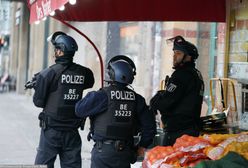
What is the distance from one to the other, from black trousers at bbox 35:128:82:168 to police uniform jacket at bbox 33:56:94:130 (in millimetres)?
91

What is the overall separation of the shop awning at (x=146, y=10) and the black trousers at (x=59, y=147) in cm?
151

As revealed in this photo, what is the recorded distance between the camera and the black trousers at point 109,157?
4410 mm

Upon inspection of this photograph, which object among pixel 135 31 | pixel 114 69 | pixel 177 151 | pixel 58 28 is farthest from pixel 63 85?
pixel 58 28

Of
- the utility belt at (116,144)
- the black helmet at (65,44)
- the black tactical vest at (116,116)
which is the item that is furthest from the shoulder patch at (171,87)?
the black helmet at (65,44)

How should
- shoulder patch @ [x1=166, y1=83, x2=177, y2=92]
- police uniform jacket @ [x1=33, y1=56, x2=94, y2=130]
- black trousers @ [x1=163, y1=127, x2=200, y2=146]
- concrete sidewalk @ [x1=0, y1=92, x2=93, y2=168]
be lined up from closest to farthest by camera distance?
shoulder patch @ [x1=166, y1=83, x2=177, y2=92]
black trousers @ [x1=163, y1=127, x2=200, y2=146]
police uniform jacket @ [x1=33, y1=56, x2=94, y2=130]
concrete sidewalk @ [x1=0, y1=92, x2=93, y2=168]

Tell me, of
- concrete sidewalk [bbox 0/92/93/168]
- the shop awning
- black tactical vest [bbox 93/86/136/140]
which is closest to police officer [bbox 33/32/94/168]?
the shop awning

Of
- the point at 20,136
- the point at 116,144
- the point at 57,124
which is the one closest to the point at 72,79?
the point at 57,124

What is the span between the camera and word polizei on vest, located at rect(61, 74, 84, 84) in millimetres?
5293

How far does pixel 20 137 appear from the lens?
11211 millimetres

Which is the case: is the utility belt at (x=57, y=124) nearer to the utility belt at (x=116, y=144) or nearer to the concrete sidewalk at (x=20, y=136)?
the utility belt at (x=116, y=144)

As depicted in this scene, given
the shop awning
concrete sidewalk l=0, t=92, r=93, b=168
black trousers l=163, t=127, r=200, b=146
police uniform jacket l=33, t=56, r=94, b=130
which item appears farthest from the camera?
concrete sidewalk l=0, t=92, r=93, b=168

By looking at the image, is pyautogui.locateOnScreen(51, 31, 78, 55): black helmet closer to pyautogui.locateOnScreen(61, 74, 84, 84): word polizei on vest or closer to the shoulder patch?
pyautogui.locateOnScreen(61, 74, 84, 84): word polizei on vest

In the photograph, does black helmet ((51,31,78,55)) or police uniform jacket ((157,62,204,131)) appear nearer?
police uniform jacket ((157,62,204,131))

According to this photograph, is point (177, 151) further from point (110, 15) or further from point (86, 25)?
point (86, 25)
